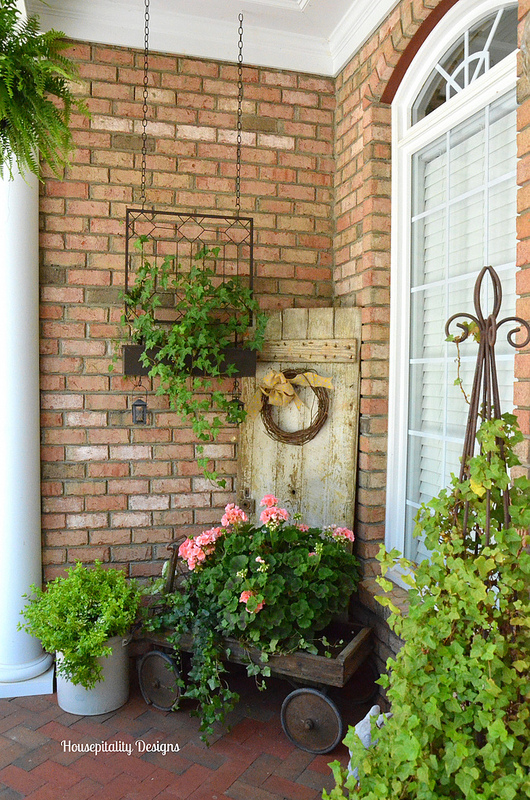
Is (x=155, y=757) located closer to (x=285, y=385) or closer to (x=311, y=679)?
(x=311, y=679)

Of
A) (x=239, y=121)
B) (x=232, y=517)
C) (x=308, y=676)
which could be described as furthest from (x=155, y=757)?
(x=239, y=121)

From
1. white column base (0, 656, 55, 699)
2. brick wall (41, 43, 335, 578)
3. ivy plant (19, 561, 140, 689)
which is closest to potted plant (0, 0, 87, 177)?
brick wall (41, 43, 335, 578)

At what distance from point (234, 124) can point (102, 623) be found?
8.63 feet

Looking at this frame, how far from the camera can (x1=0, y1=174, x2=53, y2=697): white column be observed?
9.60 ft

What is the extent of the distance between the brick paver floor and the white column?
0.61 feet

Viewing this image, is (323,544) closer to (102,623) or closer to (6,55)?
(102,623)

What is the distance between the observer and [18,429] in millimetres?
2973

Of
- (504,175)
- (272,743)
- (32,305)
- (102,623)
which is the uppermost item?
(504,175)

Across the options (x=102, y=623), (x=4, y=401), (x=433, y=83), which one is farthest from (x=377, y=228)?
(x=102, y=623)

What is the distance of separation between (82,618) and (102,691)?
360 millimetres

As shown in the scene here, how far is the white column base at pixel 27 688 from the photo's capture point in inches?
116

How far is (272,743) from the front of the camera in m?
2.59

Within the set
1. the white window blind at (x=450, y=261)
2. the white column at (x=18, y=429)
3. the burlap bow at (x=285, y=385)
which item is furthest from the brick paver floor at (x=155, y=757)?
the burlap bow at (x=285, y=385)

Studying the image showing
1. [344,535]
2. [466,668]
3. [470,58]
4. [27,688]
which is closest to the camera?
[466,668]
